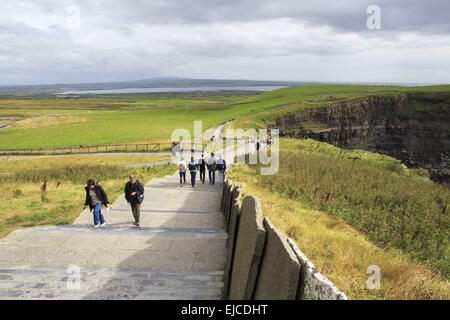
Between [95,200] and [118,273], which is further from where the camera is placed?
[95,200]

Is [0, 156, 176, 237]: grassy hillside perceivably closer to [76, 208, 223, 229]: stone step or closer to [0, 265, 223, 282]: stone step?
[76, 208, 223, 229]: stone step

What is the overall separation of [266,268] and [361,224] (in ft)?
18.5

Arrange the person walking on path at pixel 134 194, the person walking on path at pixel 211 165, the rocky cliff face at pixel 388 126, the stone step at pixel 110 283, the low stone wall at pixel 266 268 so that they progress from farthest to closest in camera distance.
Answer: the rocky cliff face at pixel 388 126 → the person walking on path at pixel 211 165 → the person walking on path at pixel 134 194 → the stone step at pixel 110 283 → the low stone wall at pixel 266 268

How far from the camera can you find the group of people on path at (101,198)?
8.84 metres

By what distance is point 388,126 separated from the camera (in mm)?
75250

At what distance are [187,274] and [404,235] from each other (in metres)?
5.65

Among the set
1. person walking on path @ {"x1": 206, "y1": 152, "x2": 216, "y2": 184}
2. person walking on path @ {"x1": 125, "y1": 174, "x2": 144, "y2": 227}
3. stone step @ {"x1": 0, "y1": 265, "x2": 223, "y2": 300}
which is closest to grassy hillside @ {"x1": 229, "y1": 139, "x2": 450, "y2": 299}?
person walking on path @ {"x1": 206, "y1": 152, "x2": 216, "y2": 184}

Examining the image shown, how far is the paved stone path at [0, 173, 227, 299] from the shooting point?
535cm

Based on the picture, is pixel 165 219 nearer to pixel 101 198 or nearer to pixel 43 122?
pixel 101 198

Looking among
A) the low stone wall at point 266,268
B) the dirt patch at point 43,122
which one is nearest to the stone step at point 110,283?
the low stone wall at point 266,268

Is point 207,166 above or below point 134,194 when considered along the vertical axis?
below

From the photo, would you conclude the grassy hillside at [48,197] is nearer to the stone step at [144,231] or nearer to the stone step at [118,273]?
the stone step at [144,231]

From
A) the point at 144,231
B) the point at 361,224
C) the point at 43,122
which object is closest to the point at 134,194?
the point at 144,231

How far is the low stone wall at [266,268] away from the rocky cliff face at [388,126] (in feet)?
198
